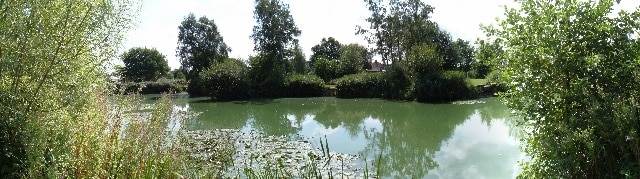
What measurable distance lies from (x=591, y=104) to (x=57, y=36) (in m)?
4.51

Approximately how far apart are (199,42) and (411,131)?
37.8m

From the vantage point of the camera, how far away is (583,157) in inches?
140

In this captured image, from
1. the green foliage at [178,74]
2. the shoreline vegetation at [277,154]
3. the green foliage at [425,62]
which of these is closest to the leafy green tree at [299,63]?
the green foliage at [425,62]

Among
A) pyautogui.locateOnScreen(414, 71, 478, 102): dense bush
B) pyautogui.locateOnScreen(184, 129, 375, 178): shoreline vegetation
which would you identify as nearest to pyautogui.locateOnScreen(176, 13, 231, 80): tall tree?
pyautogui.locateOnScreen(414, 71, 478, 102): dense bush

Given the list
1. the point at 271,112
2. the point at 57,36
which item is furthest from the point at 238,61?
the point at 57,36

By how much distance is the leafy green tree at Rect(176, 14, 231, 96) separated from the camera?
48719mm

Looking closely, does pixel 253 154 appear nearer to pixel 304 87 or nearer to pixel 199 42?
pixel 304 87

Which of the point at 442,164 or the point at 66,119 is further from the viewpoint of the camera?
the point at 442,164

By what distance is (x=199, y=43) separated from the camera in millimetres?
49094

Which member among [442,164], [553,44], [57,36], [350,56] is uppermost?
[350,56]

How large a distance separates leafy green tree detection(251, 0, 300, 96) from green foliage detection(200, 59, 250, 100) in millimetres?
1186

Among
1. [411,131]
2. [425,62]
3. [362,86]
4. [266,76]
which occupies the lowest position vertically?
[411,131]

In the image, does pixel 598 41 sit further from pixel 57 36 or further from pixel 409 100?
pixel 409 100

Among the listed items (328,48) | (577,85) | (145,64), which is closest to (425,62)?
(577,85)
